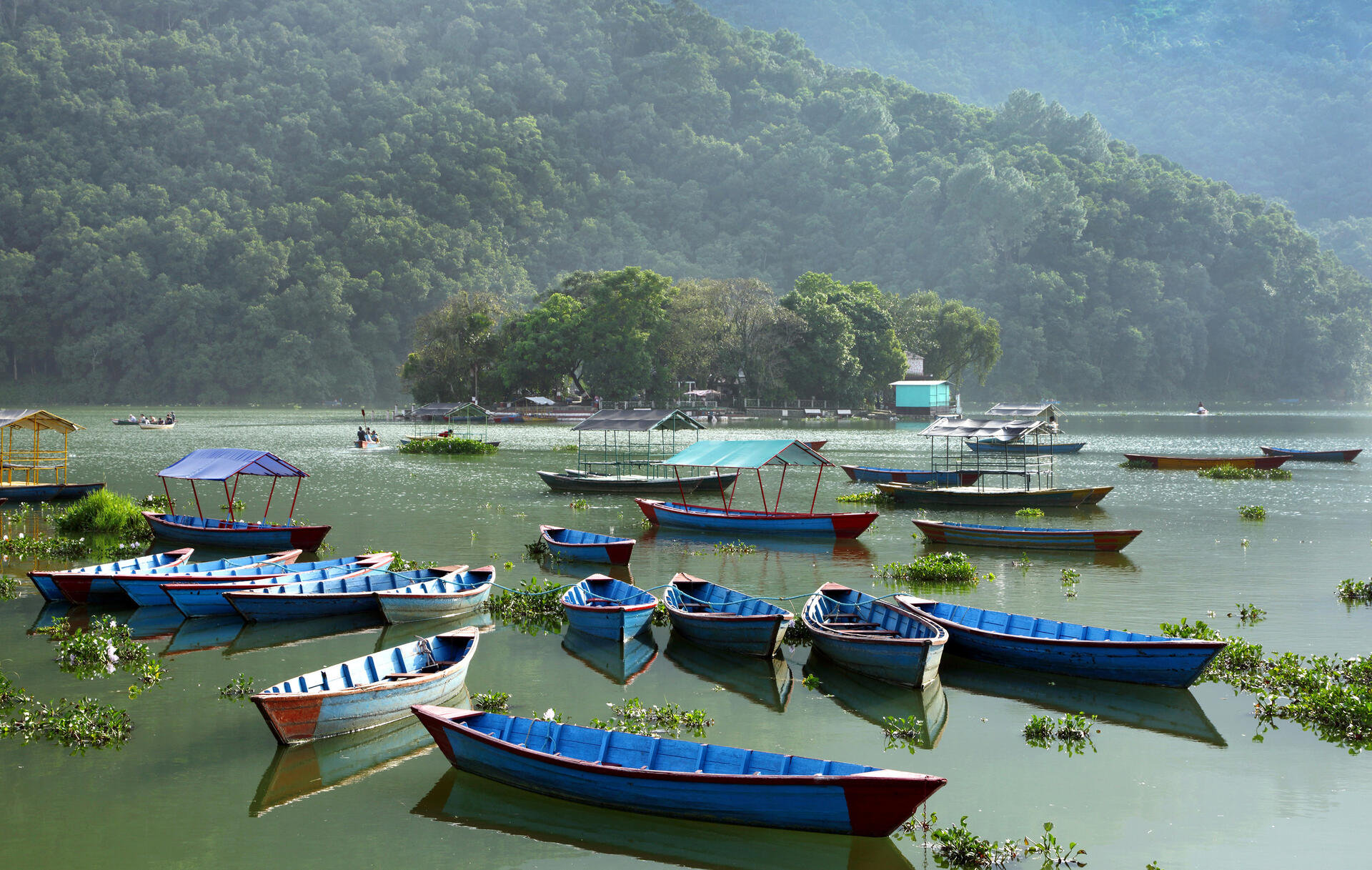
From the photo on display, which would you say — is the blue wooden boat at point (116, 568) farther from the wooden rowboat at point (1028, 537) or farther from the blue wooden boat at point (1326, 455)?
the blue wooden boat at point (1326, 455)

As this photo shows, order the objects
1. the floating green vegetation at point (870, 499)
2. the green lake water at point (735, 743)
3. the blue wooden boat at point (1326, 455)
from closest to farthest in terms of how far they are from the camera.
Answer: the green lake water at point (735, 743)
the floating green vegetation at point (870, 499)
the blue wooden boat at point (1326, 455)

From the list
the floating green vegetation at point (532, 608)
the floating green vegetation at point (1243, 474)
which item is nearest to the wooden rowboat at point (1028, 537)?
the floating green vegetation at point (532, 608)

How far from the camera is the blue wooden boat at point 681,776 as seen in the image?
10125mm

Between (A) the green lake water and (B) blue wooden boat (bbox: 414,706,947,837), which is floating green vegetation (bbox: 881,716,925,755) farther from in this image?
(B) blue wooden boat (bbox: 414,706,947,837)

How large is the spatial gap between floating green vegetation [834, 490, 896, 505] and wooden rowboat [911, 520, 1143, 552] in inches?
403

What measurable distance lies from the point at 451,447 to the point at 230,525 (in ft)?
128

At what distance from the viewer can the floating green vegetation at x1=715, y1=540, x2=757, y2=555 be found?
93.8 ft

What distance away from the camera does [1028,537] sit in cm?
2836

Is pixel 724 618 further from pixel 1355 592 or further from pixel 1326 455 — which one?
pixel 1326 455

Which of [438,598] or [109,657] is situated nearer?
[109,657]

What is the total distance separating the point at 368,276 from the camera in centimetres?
15400

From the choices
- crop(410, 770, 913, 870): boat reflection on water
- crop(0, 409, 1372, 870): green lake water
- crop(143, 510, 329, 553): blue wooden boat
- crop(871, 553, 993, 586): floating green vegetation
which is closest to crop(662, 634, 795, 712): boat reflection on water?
crop(0, 409, 1372, 870): green lake water

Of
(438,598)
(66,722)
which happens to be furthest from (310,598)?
(66,722)

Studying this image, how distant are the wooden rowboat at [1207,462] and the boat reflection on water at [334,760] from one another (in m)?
47.8
